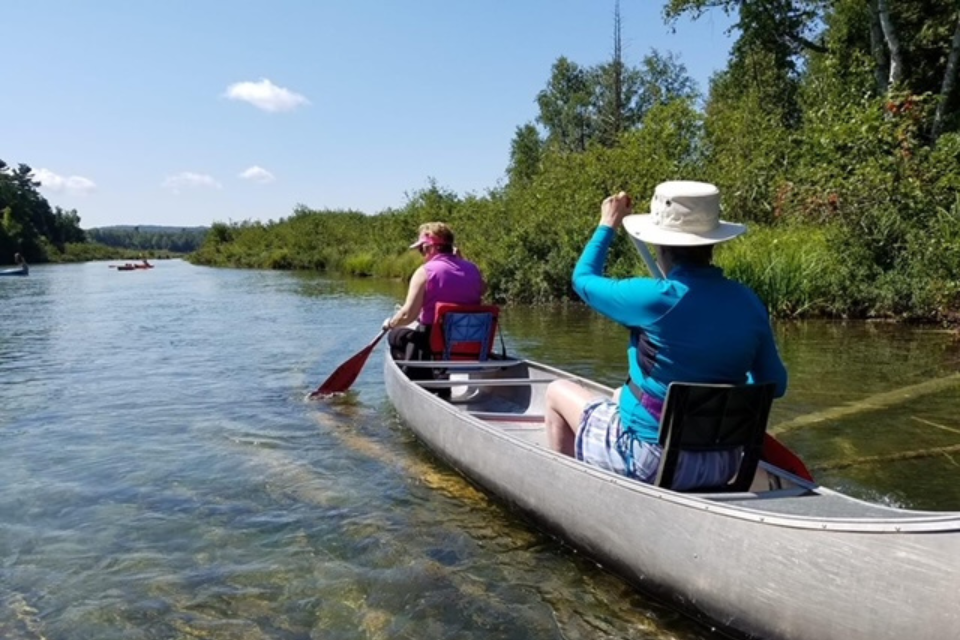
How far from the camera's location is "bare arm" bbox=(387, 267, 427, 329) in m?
7.39

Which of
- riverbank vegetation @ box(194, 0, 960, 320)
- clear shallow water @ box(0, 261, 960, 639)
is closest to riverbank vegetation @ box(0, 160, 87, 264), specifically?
riverbank vegetation @ box(194, 0, 960, 320)

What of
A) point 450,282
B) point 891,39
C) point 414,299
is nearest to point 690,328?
point 450,282

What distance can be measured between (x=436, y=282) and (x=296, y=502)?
254 cm

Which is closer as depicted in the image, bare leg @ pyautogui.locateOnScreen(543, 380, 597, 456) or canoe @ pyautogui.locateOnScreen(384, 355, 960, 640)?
canoe @ pyautogui.locateOnScreen(384, 355, 960, 640)

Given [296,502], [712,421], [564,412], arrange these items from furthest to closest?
[296,502] → [564,412] → [712,421]

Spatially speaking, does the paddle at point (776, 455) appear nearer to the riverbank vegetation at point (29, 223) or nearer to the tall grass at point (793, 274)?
the tall grass at point (793, 274)

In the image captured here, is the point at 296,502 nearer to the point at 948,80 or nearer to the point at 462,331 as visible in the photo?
the point at 462,331

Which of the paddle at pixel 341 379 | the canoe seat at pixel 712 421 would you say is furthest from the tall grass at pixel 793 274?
the canoe seat at pixel 712 421

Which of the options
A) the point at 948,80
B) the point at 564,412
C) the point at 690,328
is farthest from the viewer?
the point at 948,80

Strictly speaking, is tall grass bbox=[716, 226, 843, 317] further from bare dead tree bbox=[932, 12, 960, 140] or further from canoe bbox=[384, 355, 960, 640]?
canoe bbox=[384, 355, 960, 640]

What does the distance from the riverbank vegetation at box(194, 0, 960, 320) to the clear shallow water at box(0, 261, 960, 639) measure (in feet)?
7.02

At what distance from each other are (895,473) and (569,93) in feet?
202

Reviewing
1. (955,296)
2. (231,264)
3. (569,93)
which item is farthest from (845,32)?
(231,264)

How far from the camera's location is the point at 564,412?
15.3 ft
